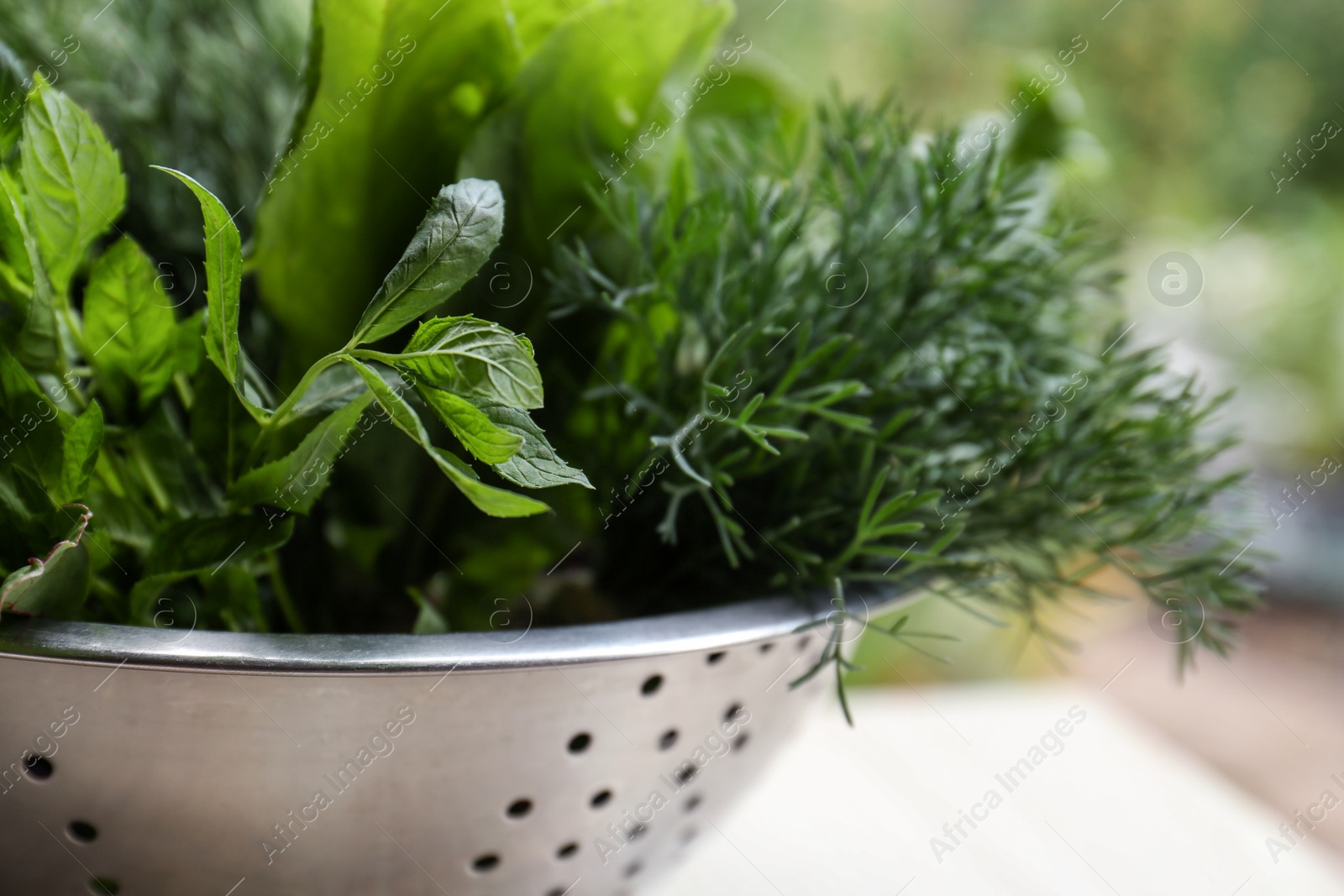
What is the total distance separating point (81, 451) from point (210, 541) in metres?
0.03

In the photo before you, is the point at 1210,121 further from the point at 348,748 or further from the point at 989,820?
the point at 348,748

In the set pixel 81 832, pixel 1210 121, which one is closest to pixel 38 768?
pixel 81 832

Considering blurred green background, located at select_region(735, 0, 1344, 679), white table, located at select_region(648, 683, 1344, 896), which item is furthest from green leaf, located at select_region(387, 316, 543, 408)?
blurred green background, located at select_region(735, 0, 1344, 679)

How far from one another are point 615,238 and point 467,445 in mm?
125

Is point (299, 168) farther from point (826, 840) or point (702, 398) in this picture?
point (826, 840)

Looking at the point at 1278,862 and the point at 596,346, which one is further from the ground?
the point at 596,346

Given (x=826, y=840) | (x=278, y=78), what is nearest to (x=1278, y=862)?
(x=826, y=840)

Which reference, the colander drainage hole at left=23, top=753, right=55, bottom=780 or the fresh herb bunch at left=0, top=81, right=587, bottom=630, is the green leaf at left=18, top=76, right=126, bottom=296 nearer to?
the fresh herb bunch at left=0, top=81, right=587, bottom=630

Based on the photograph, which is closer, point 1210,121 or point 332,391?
point 332,391

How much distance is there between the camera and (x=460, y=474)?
0.18 m

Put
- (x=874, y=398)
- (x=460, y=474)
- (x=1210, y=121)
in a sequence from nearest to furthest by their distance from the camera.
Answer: (x=460, y=474)
(x=874, y=398)
(x=1210, y=121)

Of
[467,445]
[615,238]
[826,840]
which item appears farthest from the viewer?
[826,840]

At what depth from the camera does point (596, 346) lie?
31 centimetres

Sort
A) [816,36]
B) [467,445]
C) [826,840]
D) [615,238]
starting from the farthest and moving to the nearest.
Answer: [816,36], [826,840], [615,238], [467,445]
